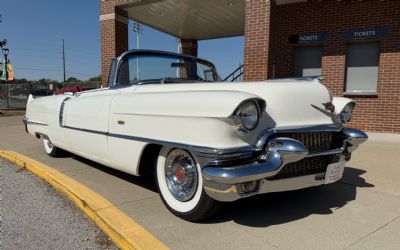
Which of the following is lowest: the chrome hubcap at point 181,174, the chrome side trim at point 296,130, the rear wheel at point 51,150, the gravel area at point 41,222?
the gravel area at point 41,222

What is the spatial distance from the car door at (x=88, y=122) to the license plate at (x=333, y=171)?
2.30 meters

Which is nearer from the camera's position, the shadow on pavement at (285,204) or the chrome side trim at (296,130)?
the chrome side trim at (296,130)

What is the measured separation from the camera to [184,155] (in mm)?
3156

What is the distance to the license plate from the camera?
318 cm

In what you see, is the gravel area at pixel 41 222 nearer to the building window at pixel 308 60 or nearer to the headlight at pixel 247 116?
the headlight at pixel 247 116

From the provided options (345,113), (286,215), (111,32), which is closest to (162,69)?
(345,113)

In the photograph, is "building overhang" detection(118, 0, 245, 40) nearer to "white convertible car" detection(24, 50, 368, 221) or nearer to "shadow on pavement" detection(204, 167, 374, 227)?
"white convertible car" detection(24, 50, 368, 221)

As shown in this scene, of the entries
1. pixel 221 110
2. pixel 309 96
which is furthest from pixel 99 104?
pixel 309 96

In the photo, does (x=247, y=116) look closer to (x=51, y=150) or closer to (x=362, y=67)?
(x=51, y=150)

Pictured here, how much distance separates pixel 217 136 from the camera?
8.87ft

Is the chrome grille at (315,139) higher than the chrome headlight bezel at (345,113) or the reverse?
the reverse

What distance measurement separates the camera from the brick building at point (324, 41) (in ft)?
26.0

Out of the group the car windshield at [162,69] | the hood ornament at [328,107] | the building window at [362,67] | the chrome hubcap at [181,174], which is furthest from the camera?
the building window at [362,67]

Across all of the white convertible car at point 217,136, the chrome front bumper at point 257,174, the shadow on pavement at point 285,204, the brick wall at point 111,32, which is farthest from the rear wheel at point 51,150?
the brick wall at point 111,32
